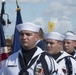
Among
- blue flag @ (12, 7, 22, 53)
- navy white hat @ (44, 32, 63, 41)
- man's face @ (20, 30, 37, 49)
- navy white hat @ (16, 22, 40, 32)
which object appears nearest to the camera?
man's face @ (20, 30, 37, 49)

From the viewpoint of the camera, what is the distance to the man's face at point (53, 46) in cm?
871

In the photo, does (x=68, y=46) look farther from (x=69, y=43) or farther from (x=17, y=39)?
(x=17, y=39)

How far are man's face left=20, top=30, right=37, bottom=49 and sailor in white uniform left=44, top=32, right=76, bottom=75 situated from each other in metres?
1.90

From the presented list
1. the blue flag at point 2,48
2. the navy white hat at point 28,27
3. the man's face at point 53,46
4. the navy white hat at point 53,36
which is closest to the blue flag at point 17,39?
the blue flag at point 2,48

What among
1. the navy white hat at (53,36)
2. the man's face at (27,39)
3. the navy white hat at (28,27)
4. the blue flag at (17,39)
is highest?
the navy white hat at (28,27)

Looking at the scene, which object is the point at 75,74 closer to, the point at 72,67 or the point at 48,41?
the point at 72,67

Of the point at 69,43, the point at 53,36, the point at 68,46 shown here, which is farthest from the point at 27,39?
the point at 69,43

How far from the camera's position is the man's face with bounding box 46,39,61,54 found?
8.71 m

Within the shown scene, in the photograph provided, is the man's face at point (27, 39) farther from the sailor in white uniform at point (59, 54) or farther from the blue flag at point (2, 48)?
the blue flag at point (2, 48)

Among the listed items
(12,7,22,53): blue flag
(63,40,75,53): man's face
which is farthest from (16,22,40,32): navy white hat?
(12,7,22,53): blue flag

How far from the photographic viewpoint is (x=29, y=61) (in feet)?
22.4

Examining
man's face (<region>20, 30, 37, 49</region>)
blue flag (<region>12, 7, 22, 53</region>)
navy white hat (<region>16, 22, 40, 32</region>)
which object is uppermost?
navy white hat (<region>16, 22, 40, 32</region>)

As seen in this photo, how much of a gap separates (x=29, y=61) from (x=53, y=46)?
6.51 ft

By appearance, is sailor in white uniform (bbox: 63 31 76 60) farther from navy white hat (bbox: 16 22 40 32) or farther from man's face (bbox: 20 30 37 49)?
man's face (bbox: 20 30 37 49)
